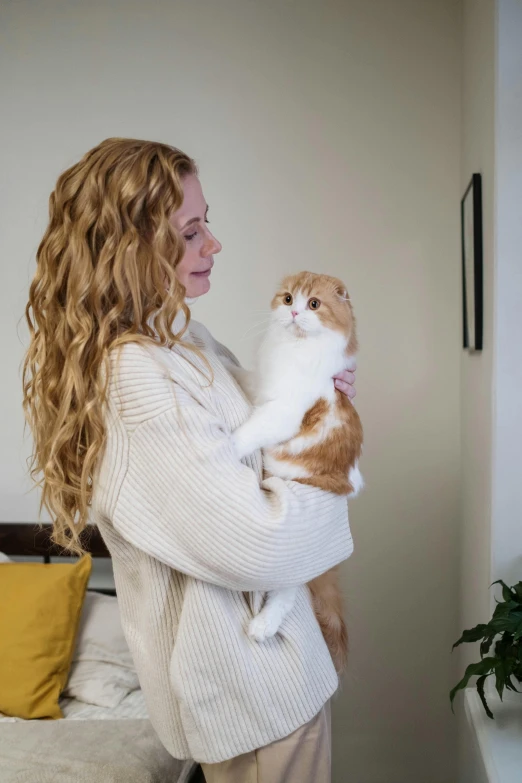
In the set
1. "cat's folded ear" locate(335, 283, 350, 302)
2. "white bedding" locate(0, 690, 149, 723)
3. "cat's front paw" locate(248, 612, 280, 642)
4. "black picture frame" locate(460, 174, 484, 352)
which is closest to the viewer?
"cat's front paw" locate(248, 612, 280, 642)

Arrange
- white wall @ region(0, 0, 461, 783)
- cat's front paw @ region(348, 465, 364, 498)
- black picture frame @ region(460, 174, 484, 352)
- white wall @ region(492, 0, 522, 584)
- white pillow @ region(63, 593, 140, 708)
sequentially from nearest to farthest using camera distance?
cat's front paw @ region(348, 465, 364, 498) → white wall @ region(492, 0, 522, 584) → black picture frame @ region(460, 174, 484, 352) → white pillow @ region(63, 593, 140, 708) → white wall @ region(0, 0, 461, 783)

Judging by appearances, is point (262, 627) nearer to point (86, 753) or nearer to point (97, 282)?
point (97, 282)

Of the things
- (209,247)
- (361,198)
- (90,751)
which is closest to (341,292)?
(209,247)

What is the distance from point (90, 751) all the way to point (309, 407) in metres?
1.06

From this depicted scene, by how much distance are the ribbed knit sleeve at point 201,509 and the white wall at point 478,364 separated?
748 mm

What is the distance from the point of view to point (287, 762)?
1.26m

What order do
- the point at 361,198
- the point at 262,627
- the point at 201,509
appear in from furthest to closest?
the point at 361,198
the point at 262,627
the point at 201,509

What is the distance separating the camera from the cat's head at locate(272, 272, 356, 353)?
4.71 ft

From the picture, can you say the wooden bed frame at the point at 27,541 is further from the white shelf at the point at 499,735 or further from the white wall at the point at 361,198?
the white shelf at the point at 499,735

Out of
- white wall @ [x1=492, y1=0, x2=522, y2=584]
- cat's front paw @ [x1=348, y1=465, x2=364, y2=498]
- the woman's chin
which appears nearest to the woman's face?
the woman's chin

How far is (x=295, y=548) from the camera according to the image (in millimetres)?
1177

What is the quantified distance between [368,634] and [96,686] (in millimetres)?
920

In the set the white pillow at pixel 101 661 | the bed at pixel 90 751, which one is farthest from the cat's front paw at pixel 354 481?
the white pillow at pixel 101 661

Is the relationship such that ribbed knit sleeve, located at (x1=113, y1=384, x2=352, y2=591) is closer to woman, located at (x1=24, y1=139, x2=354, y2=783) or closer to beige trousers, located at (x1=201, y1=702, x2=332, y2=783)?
woman, located at (x1=24, y1=139, x2=354, y2=783)
